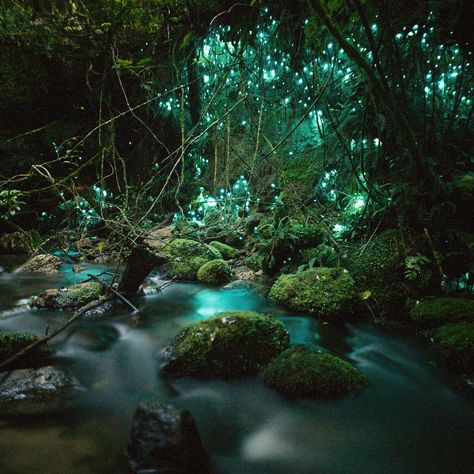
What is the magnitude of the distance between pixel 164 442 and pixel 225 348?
1.20m

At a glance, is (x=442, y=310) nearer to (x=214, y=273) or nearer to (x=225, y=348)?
(x=225, y=348)

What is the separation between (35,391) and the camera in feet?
7.91

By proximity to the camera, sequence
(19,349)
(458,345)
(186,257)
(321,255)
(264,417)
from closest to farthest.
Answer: (264,417)
(19,349)
(458,345)
(321,255)
(186,257)

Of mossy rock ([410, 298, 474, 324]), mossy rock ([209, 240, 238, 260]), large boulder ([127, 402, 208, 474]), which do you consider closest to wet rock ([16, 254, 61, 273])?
mossy rock ([209, 240, 238, 260])

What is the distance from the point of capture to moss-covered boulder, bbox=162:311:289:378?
2.85m

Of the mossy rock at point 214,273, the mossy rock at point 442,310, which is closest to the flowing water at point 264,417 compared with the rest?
the mossy rock at point 442,310

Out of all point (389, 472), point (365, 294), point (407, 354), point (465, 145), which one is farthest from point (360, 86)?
point (389, 472)

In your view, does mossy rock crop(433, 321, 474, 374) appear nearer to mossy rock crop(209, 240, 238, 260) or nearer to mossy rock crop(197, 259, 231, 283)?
mossy rock crop(197, 259, 231, 283)

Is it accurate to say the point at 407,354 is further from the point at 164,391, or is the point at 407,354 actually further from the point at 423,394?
the point at 164,391

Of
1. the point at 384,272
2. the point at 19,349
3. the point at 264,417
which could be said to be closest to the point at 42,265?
the point at 19,349

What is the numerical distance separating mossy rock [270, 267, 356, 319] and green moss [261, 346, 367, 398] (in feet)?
4.67

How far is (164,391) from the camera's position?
2.68m

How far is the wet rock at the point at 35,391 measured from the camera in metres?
2.24

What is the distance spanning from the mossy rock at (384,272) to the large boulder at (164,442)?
3.23 m
